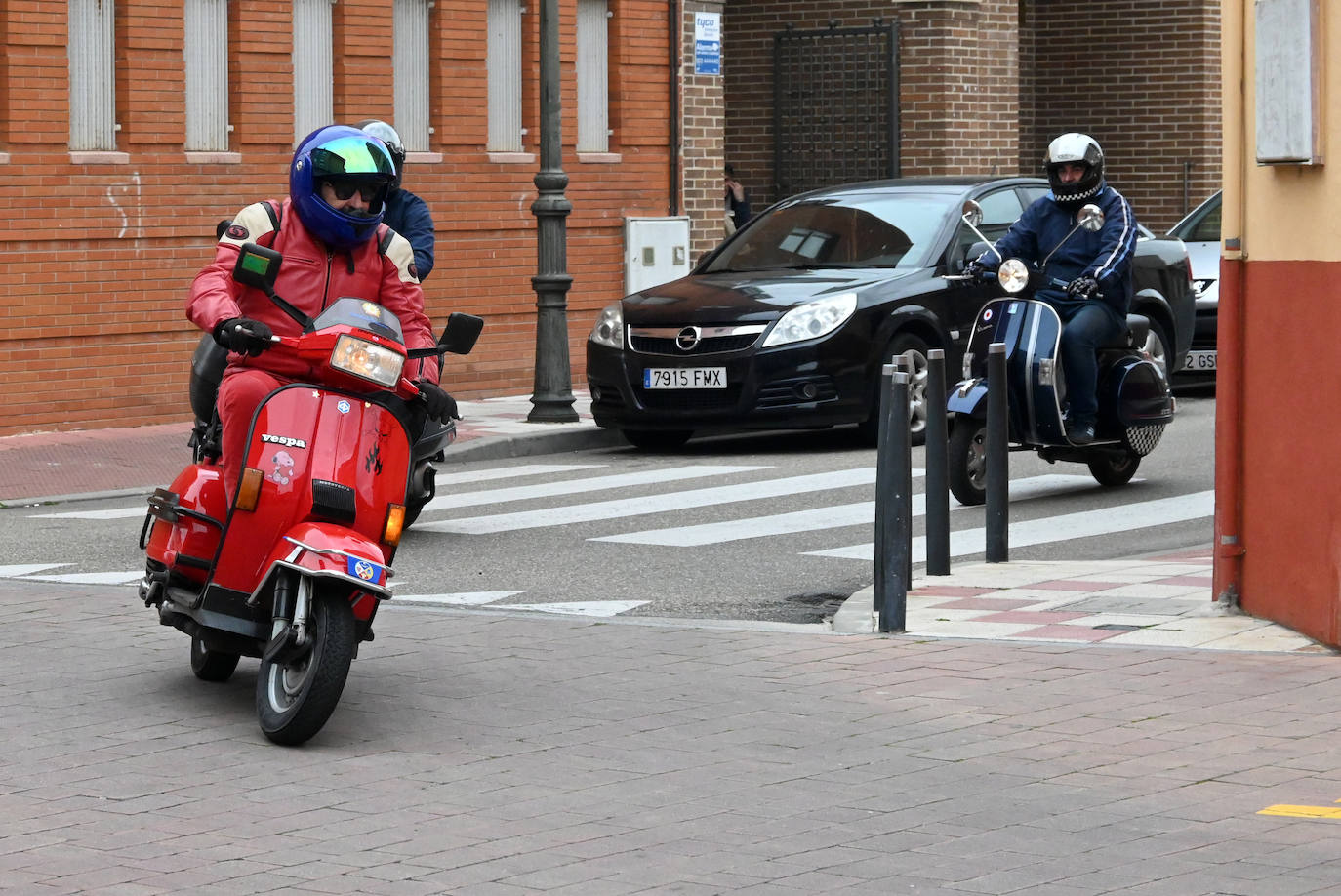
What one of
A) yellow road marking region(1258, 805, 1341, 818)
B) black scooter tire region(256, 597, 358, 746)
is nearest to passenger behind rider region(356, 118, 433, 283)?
black scooter tire region(256, 597, 358, 746)

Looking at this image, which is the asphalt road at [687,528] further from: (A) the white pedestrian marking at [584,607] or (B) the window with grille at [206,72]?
(B) the window with grille at [206,72]

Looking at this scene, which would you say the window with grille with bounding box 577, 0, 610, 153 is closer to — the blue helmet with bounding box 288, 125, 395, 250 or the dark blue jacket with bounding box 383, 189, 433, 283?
the dark blue jacket with bounding box 383, 189, 433, 283

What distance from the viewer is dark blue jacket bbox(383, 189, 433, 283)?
1130 centimetres

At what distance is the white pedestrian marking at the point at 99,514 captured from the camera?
12122 mm

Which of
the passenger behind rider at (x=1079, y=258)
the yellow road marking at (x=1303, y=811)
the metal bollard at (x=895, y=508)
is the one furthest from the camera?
the passenger behind rider at (x=1079, y=258)

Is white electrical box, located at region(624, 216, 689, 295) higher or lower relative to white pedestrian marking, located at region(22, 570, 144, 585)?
higher

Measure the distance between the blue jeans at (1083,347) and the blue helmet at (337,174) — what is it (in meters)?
5.66

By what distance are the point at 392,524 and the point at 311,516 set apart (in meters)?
0.27

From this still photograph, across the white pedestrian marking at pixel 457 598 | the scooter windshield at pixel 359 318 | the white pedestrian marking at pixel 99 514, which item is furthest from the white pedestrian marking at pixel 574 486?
the scooter windshield at pixel 359 318

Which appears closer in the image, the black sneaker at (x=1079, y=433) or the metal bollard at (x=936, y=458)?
the metal bollard at (x=936, y=458)

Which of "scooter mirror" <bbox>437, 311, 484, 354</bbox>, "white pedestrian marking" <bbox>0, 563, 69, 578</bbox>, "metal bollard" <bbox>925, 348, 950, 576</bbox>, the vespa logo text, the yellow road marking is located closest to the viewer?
the yellow road marking

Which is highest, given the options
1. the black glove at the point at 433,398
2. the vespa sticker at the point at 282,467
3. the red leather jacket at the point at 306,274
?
the red leather jacket at the point at 306,274

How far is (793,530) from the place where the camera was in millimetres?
11414

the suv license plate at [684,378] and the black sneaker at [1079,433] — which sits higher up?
the suv license plate at [684,378]
